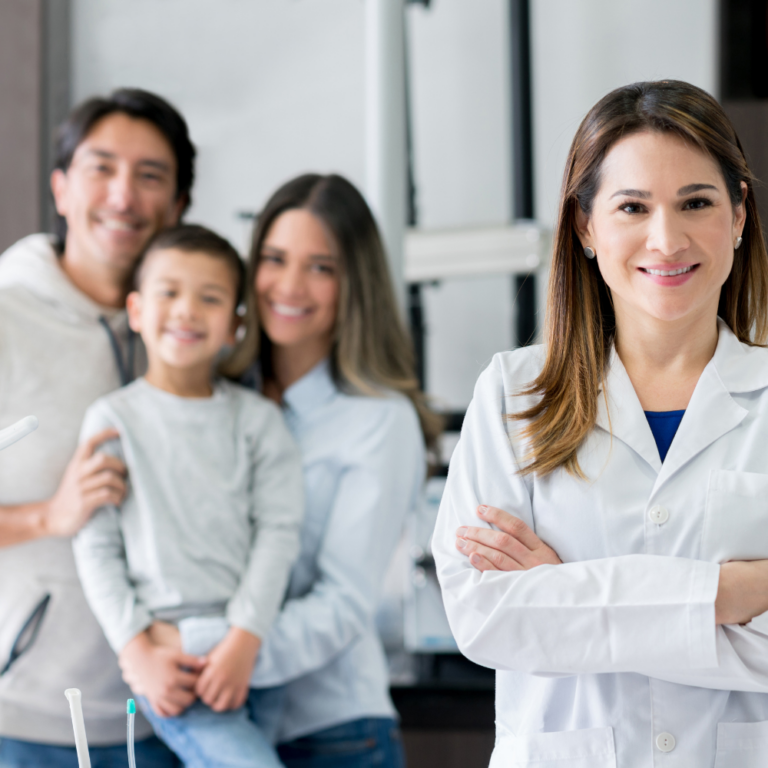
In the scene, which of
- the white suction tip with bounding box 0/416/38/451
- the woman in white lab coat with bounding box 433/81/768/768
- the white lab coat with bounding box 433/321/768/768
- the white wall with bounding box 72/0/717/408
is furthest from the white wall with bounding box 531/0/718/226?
the white suction tip with bounding box 0/416/38/451

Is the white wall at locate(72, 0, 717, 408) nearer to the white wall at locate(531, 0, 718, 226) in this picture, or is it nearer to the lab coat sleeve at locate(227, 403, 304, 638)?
the white wall at locate(531, 0, 718, 226)

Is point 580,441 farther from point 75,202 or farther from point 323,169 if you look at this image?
point 323,169

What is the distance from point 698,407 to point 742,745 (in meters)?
0.39

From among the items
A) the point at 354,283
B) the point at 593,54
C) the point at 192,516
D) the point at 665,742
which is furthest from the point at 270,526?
the point at 593,54

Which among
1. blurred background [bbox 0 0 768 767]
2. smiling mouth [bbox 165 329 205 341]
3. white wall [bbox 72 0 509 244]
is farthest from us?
→ white wall [bbox 72 0 509 244]

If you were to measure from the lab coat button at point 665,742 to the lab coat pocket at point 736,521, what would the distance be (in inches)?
8.0

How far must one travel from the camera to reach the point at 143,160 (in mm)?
1659

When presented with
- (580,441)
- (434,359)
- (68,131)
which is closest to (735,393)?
(580,441)

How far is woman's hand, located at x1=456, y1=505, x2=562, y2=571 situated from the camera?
102 centimetres

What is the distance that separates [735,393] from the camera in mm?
1063

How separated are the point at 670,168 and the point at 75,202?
1.12 m

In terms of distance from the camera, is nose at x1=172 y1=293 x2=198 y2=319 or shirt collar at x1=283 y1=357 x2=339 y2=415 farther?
shirt collar at x1=283 y1=357 x2=339 y2=415

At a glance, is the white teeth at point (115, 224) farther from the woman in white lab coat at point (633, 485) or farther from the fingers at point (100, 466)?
the woman in white lab coat at point (633, 485)

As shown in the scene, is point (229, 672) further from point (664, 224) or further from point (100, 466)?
point (664, 224)
